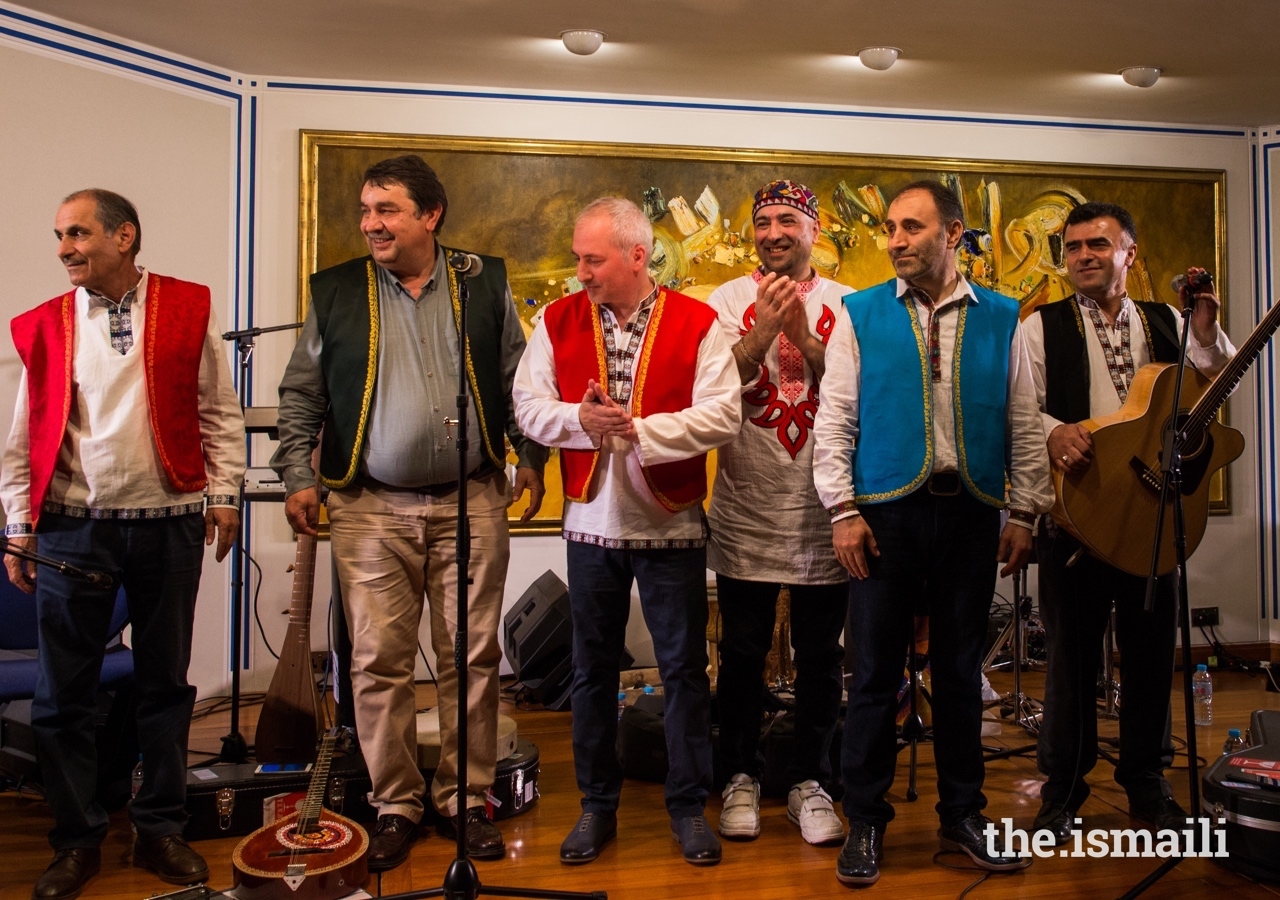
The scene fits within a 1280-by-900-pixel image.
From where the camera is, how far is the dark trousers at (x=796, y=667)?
10.5 ft

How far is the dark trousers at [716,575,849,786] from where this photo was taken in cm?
321

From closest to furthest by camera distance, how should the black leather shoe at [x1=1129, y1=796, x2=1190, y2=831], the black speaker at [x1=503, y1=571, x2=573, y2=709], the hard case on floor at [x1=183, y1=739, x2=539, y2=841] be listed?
the black leather shoe at [x1=1129, y1=796, x2=1190, y2=831]
the hard case on floor at [x1=183, y1=739, x2=539, y2=841]
the black speaker at [x1=503, y1=571, x2=573, y2=709]

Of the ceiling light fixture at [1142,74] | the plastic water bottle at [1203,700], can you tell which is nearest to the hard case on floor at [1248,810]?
the plastic water bottle at [1203,700]

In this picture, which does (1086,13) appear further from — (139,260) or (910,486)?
(139,260)

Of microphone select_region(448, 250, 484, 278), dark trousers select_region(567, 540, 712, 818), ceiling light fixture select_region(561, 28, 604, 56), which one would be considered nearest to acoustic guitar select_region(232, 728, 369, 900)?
dark trousers select_region(567, 540, 712, 818)

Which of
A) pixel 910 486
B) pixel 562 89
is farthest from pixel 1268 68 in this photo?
pixel 910 486

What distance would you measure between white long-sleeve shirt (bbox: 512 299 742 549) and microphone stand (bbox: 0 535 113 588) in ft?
3.72

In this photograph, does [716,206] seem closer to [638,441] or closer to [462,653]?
[638,441]

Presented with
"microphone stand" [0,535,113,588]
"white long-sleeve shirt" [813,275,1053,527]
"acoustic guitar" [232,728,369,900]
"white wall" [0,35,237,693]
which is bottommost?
"acoustic guitar" [232,728,369,900]

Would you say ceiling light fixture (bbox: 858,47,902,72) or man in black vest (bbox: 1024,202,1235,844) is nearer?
man in black vest (bbox: 1024,202,1235,844)

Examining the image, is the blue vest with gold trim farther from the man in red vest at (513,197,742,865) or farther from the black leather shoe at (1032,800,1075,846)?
the black leather shoe at (1032,800,1075,846)

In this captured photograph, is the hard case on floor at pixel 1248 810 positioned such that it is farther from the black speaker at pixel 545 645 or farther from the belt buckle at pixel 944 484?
the black speaker at pixel 545 645

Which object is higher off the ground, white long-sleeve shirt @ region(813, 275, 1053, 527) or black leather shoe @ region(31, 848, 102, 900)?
white long-sleeve shirt @ region(813, 275, 1053, 527)

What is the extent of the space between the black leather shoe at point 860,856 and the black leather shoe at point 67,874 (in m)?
1.96
